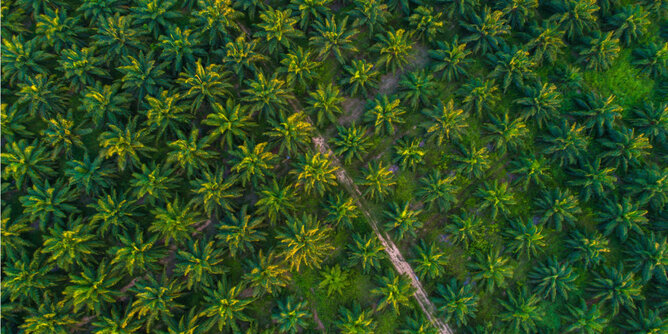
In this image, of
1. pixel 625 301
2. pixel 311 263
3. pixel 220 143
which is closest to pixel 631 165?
pixel 625 301

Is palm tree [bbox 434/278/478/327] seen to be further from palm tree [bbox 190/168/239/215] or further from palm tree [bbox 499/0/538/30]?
palm tree [bbox 499/0/538/30]

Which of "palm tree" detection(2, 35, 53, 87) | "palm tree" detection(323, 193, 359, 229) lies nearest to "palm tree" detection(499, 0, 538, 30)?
"palm tree" detection(323, 193, 359, 229)

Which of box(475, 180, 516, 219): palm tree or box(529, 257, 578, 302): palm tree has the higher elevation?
box(475, 180, 516, 219): palm tree

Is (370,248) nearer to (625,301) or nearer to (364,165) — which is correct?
(364,165)

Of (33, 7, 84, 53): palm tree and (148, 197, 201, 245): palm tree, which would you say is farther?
(33, 7, 84, 53): palm tree

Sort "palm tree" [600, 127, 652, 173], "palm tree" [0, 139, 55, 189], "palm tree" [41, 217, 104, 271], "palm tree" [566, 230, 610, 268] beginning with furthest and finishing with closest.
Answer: "palm tree" [600, 127, 652, 173], "palm tree" [566, 230, 610, 268], "palm tree" [0, 139, 55, 189], "palm tree" [41, 217, 104, 271]

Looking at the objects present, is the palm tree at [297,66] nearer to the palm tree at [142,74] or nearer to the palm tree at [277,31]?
the palm tree at [277,31]

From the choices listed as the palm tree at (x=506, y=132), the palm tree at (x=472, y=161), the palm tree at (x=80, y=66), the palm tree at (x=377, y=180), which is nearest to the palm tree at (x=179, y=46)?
the palm tree at (x=80, y=66)

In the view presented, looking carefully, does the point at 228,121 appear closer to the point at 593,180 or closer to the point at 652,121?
the point at 593,180
